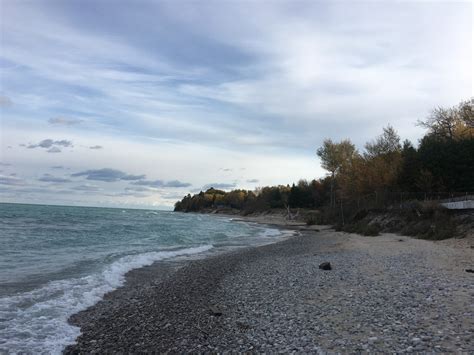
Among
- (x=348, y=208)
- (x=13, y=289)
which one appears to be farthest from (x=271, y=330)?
(x=348, y=208)

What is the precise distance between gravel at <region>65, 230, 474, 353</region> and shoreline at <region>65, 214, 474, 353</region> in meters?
0.02

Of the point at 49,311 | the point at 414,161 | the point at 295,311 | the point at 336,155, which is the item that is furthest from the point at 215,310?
the point at 336,155

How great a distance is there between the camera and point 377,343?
271 inches

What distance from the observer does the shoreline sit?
7.26 metres

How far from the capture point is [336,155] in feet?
225

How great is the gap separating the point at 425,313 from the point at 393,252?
12659mm

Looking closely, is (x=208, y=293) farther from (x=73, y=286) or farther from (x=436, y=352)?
(x=436, y=352)

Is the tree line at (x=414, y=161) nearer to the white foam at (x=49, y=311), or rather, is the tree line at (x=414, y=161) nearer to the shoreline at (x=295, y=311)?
the shoreline at (x=295, y=311)

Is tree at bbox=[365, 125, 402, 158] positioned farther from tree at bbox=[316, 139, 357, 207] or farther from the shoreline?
the shoreline

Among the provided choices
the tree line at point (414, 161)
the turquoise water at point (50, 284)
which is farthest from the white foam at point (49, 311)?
the tree line at point (414, 161)

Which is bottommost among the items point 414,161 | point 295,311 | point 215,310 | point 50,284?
point 50,284

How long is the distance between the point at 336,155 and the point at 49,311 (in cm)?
6321

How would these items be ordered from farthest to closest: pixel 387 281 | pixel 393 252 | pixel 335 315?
pixel 393 252
pixel 387 281
pixel 335 315

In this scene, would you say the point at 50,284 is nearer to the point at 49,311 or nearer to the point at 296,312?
the point at 49,311
